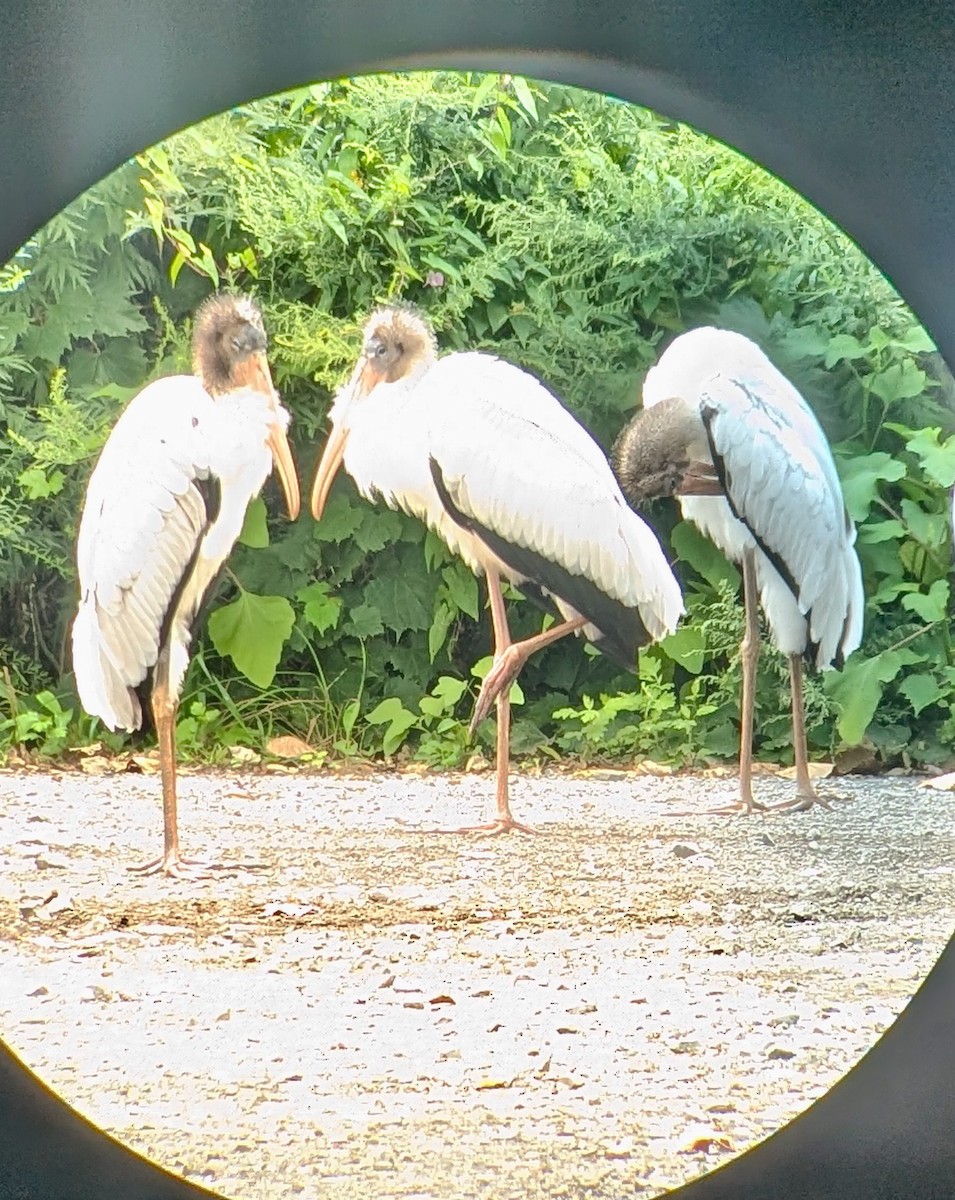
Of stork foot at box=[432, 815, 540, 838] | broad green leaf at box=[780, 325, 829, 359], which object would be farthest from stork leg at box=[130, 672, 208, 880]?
broad green leaf at box=[780, 325, 829, 359]

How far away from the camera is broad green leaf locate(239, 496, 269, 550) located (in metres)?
1.42

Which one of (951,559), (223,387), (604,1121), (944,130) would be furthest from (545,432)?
(604,1121)

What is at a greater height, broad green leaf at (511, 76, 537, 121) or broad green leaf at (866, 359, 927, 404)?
broad green leaf at (511, 76, 537, 121)

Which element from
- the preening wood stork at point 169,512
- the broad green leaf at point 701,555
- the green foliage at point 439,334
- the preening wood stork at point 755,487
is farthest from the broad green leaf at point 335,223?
the broad green leaf at point 701,555

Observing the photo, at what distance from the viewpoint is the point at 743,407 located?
145 cm

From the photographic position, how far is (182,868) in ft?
4.66

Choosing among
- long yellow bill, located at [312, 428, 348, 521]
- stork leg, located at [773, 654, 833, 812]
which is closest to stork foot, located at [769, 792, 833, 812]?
stork leg, located at [773, 654, 833, 812]

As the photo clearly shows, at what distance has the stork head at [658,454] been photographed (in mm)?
1429

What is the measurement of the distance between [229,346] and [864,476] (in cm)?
63

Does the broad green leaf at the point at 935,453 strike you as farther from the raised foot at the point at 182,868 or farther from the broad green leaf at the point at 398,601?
the raised foot at the point at 182,868

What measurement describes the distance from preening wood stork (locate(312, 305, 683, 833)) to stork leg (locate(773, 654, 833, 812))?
140mm

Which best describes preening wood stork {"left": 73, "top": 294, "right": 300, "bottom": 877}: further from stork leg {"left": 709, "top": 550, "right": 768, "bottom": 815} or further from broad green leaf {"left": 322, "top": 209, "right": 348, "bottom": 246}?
stork leg {"left": 709, "top": 550, "right": 768, "bottom": 815}

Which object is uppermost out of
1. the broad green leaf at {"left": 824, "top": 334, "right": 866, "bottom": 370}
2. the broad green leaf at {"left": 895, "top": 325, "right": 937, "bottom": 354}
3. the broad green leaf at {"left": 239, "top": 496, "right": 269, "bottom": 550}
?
the broad green leaf at {"left": 895, "top": 325, "right": 937, "bottom": 354}

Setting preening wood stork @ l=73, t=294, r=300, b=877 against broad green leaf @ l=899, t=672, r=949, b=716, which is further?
broad green leaf @ l=899, t=672, r=949, b=716
